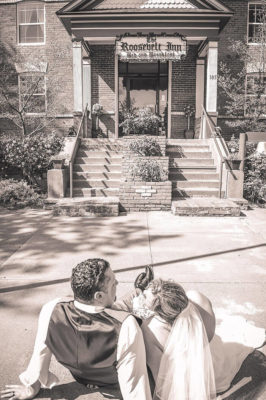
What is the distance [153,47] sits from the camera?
1274 centimetres

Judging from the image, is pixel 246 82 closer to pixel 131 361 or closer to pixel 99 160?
pixel 99 160

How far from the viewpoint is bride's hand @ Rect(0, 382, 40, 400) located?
8.51ft

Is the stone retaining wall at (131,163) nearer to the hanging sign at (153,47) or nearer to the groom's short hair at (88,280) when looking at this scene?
the hanging sign at (153,47)

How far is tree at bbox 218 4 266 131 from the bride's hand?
12993 mm

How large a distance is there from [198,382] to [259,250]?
153 inches

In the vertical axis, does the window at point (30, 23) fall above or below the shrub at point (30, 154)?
above

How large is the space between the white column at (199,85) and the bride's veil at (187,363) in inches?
532

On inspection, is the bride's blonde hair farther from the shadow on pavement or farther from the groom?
the shadow on pavement

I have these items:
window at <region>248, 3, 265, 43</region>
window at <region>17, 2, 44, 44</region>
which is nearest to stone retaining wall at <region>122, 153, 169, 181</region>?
window at <region>248, 3, 265, 43</region>

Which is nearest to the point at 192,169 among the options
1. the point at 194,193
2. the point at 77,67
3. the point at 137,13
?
the point at 194,193

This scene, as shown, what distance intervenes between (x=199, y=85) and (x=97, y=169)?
658 centimetres

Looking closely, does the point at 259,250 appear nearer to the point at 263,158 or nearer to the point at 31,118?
the point at 263,158

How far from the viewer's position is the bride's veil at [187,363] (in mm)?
2307

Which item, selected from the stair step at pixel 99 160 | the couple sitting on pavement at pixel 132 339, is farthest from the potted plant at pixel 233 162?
the couple sitting on pavement at pixel 132 339
